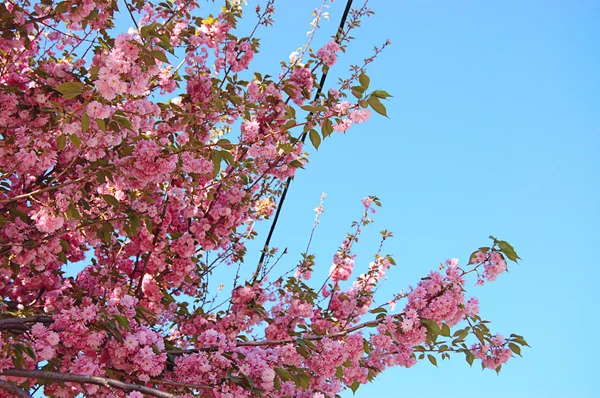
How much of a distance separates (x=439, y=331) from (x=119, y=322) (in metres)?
1.44

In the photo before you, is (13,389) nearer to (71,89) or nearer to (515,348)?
(71,89)

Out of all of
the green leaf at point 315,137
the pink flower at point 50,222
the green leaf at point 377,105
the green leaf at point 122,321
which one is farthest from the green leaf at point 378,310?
the pink flower at point 50,222

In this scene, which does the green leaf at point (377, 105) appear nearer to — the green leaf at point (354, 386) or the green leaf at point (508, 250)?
the green leaf at point (508, 250)

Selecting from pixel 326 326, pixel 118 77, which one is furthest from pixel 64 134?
pixel 326 326

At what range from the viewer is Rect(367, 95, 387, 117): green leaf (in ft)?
7.45

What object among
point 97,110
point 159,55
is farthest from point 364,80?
point 97,110

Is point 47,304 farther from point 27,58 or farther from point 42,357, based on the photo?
point 27,58

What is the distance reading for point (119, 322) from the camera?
2.33 metres

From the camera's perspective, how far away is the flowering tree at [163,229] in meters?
2.37

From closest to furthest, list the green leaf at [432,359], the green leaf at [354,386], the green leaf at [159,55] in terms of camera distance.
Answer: the green leaf at [159,55] → the green leaf at [432,359] → the green leaf at [354,386]

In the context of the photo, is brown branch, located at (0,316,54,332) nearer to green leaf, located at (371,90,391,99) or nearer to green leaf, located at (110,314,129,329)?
green leaf, located at (110,314,129,329)

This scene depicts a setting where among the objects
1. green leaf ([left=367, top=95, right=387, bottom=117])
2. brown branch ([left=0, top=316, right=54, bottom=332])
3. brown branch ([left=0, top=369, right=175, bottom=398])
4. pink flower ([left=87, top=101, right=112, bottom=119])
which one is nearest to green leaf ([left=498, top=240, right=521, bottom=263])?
green leaf ([left=367, top=95, right=387, bottom=117])

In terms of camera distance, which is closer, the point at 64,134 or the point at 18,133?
the point at 64,134

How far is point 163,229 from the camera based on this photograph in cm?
367
